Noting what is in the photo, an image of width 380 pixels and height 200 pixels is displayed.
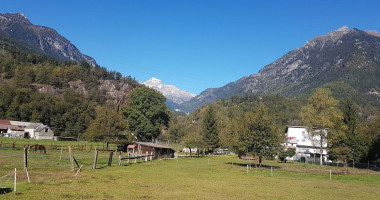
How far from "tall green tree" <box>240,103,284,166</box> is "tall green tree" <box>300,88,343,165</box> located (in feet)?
58.8

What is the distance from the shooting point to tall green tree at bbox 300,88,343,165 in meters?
64.5

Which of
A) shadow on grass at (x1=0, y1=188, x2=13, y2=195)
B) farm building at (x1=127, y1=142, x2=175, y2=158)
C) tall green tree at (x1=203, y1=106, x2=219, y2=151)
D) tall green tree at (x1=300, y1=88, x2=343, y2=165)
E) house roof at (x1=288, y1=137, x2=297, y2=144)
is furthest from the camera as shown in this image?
house roof at (x1=288, y1=137, x2=297, y2=144)

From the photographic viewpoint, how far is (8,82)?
171125 millimetres

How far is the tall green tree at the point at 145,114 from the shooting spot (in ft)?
301

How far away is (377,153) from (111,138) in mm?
56890

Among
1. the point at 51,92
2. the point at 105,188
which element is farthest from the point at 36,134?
the point at 105,188

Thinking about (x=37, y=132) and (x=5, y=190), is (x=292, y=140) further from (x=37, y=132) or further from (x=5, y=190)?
(x=5, y=190)

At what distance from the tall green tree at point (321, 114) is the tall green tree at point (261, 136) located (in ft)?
58.8

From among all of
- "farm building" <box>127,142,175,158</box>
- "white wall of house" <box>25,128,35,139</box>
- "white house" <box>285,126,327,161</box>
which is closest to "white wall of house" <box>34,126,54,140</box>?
"white wall of house" <box>25,128,35,139</box>

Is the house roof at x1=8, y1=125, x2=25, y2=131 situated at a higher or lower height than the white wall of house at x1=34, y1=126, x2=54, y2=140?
higher

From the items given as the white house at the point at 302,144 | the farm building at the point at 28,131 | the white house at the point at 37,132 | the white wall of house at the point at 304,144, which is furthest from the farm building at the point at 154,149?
the farm building at the point at 28,131

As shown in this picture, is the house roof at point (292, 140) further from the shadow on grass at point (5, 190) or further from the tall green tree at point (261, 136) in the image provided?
the shadow on grass at point (5, 190)

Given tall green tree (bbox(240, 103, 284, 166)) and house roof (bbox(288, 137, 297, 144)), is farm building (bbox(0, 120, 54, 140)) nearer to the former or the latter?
tall green tree (bbox(240, 103, 284, 166))

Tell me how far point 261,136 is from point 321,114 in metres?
24.1
